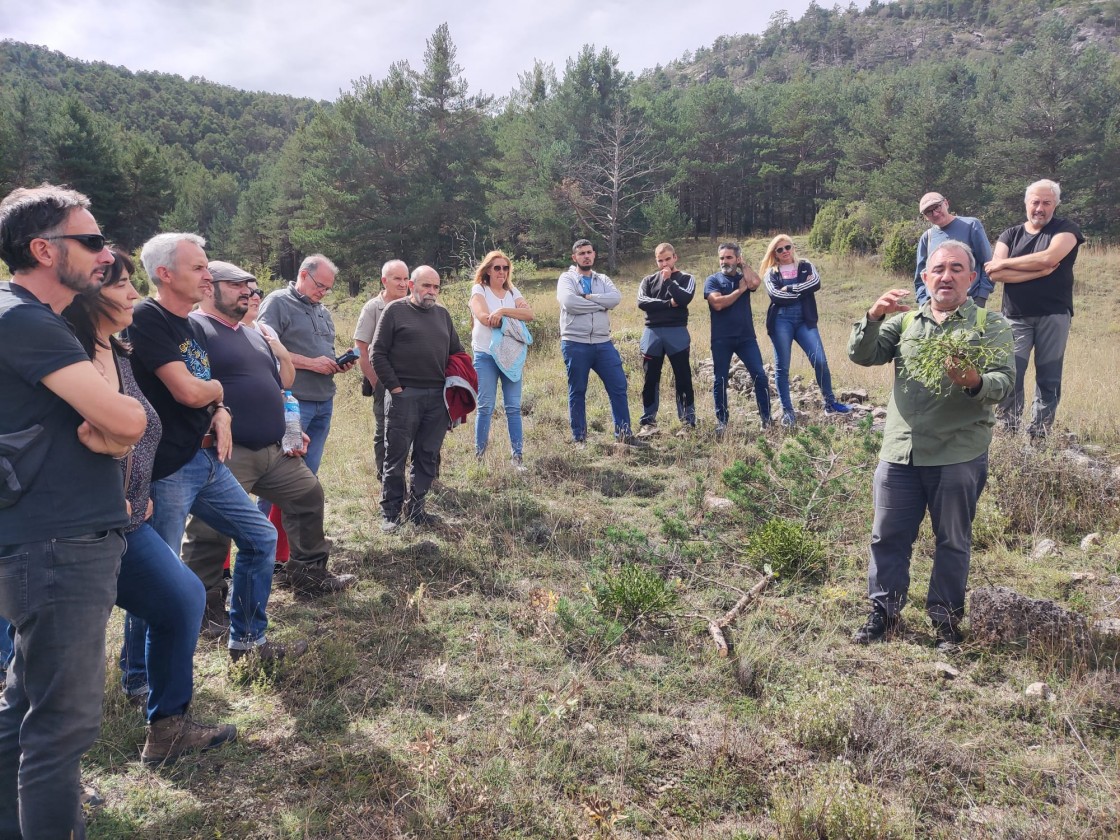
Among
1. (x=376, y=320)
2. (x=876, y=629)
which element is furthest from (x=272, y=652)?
(x=376, y=320)

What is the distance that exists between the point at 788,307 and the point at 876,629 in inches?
162

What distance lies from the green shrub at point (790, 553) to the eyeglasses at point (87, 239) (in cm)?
350

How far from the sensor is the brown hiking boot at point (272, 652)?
3.15m

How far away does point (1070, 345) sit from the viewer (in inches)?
451

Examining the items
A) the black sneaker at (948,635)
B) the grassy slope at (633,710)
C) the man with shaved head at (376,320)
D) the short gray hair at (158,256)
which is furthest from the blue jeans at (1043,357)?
the short gray hair at (158,256)

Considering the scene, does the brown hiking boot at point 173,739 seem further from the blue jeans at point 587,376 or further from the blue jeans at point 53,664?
the blue jeans at point 587,376

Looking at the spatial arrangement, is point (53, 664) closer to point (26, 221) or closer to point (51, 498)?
point (51, 498)

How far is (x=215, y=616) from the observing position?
3.66 meters

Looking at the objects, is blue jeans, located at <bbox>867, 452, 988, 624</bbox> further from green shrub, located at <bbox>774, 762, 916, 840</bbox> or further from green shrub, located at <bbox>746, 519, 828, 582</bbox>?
green shrub, located at <bbox>774, 762, 916, 840</bbox>

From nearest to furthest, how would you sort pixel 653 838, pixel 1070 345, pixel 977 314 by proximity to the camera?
pixel 653 838 → pixel 977 314 → pixel 1070 345

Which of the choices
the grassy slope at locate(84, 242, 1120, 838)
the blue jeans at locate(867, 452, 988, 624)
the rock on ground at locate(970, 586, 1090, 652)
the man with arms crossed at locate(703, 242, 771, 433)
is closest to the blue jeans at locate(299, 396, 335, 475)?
the grassy slope at locate(84, 242, 1120, 838)

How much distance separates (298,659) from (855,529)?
3521 mm

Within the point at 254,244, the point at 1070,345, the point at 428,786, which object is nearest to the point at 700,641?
the point at 428,786

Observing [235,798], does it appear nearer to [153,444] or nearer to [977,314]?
[153,444]
